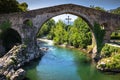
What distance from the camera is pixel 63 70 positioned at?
1320 inches

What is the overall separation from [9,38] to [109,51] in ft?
60.4

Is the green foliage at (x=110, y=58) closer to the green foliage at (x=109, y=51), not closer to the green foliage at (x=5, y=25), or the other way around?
the green foliage at (x=109, y=51)

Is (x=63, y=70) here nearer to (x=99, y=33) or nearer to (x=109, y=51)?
(x=109, y=51)

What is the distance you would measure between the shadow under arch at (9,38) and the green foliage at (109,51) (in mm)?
15778

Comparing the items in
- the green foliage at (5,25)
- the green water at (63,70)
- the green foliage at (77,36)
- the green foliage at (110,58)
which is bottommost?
the green water at (63,70)

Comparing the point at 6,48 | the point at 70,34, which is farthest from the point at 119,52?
the point at 70,34

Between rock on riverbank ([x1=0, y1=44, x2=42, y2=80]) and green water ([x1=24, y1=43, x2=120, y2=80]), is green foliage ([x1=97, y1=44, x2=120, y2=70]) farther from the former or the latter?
rock on riverbank ([x1=0, y1=44, x2=42, y2=80])

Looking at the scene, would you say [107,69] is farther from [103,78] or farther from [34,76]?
[34,76]

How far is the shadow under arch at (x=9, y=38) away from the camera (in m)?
42.3

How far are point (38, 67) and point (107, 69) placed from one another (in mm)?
9763

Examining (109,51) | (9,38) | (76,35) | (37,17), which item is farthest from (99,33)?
(9,38)

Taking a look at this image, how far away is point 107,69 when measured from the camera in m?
31.9

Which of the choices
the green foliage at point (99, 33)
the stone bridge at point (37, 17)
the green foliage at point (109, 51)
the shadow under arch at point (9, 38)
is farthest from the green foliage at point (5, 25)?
the green foliage at point (109, 51)

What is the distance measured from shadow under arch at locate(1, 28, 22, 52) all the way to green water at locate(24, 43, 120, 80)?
265 inches
